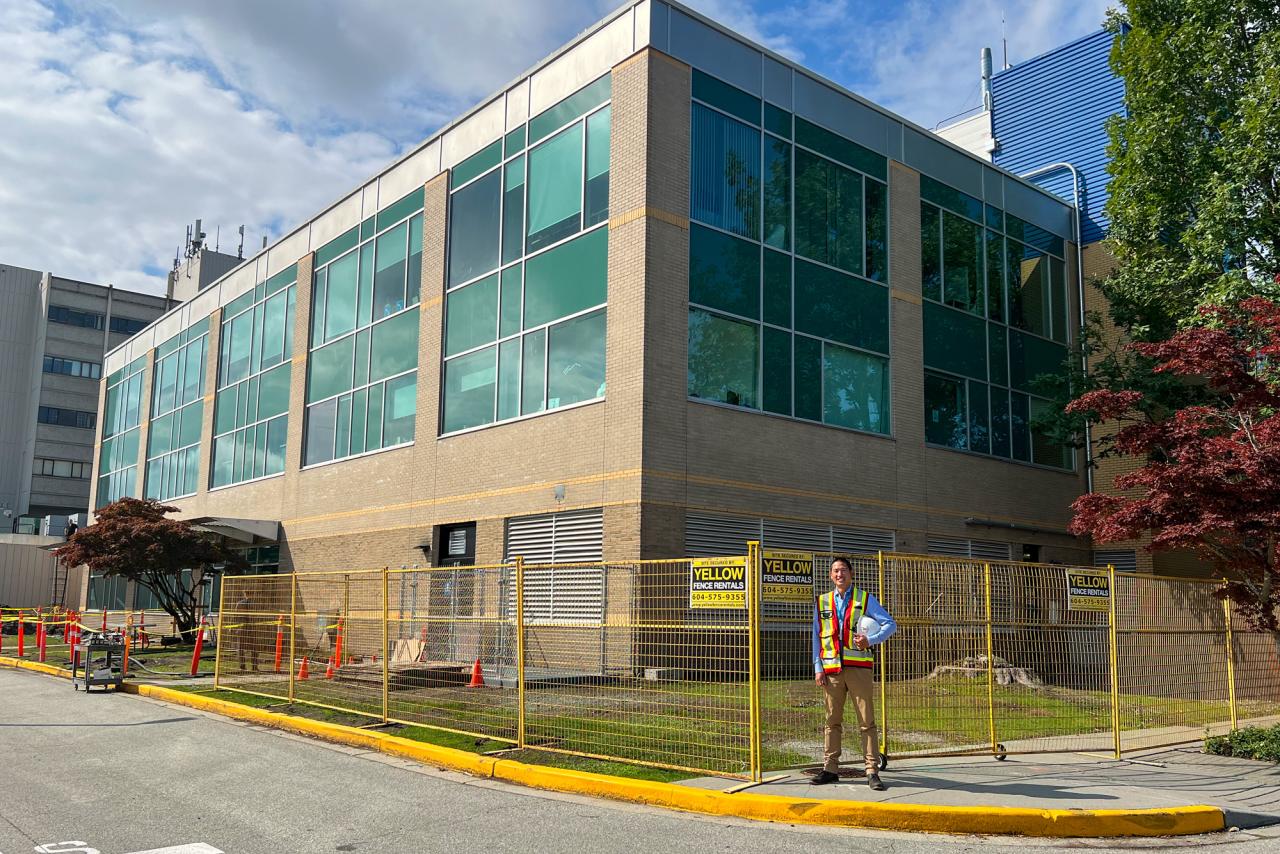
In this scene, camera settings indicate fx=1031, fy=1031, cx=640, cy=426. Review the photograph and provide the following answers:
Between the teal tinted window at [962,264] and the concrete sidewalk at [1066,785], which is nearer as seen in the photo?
the concrete sidewalk at [1066,785]

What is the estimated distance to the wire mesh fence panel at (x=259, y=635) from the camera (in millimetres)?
16219

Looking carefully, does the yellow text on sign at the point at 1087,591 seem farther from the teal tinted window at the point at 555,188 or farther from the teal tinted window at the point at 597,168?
the teal tinted window at the point at 555,188

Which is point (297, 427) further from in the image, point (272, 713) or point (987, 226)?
point (987, 226)

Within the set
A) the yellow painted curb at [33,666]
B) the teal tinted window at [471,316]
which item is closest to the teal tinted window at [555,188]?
the teal tinted window at [471,316]

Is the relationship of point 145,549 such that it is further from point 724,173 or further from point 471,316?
point 724,173

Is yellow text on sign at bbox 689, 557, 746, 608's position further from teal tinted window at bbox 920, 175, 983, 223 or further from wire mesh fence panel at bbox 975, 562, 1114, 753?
teal tinted window at bbox 920, 175, 983, 223

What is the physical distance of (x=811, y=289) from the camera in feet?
70.6

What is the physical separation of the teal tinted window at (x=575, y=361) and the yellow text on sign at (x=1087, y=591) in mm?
9720

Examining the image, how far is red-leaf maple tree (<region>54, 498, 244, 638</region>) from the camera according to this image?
28.7m

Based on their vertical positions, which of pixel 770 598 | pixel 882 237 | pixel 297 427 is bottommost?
pixel 770 598

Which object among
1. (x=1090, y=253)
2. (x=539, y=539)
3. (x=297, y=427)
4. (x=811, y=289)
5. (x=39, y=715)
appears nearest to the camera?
(x=39, y=715)

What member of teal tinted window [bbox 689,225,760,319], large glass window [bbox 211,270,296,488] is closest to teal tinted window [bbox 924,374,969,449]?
teal tinted window [bbox 689,225,760,319]

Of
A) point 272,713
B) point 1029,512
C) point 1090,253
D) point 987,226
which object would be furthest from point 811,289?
point 272,713

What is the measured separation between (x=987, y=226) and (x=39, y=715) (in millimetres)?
22743
